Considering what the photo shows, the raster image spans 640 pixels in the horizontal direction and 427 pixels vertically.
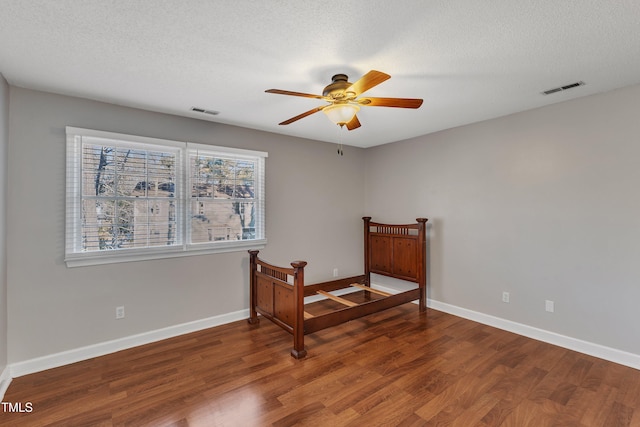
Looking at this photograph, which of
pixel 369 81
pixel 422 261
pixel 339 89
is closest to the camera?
pixel 369 81

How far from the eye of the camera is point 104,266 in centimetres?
297

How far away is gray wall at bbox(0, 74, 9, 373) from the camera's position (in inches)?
94.2

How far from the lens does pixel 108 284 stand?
2.99m

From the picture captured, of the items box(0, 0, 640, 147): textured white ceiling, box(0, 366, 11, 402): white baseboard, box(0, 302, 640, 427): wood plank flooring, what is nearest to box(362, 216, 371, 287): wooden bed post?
box(0, 302, 640, 427): wood plank flooring

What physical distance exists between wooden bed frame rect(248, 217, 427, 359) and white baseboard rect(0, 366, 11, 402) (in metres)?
2.10

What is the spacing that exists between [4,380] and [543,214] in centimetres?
513

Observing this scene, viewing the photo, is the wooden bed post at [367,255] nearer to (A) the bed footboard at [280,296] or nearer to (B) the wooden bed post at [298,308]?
(A) the bed footboard at [280,296]

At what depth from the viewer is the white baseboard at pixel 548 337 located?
107 inches

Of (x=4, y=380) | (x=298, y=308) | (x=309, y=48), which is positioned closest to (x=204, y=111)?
(x=309, y=48)

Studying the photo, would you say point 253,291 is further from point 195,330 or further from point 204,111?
point 204,111

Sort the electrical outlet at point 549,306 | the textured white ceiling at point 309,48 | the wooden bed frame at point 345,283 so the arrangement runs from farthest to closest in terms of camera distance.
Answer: the electrical outlet at point 549,306, the wooden bed frame at point 345,283, the textured white ceiling at point 309,48

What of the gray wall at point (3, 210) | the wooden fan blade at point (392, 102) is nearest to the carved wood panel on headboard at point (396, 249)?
the wooden fan blade at point (392, 102)

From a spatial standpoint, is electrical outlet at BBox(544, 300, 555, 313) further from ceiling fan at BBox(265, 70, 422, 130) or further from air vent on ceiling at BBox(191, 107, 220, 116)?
air vent on ceiling at BBox(191, 107, 220, 116)

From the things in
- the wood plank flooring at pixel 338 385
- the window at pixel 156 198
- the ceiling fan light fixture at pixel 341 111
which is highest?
the ceiling fan light fixture at pixel 341 111
